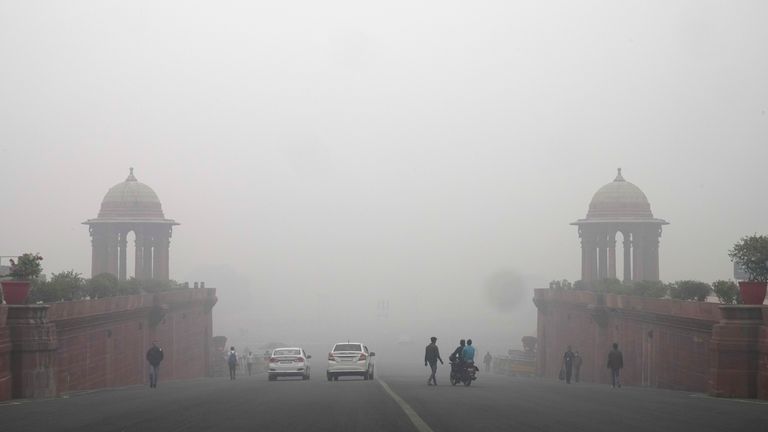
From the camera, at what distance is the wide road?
689 inches

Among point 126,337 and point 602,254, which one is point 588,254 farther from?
point 126,337

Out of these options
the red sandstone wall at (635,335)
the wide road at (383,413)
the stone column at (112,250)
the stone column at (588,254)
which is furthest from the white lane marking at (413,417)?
the stone column at (112,250)

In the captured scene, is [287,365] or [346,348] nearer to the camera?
[346,348]

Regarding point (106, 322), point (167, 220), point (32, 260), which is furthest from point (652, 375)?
point (167, 220)

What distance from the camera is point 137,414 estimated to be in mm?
20312

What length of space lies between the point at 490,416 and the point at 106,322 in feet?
88.7

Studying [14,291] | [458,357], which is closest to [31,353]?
[14,291]

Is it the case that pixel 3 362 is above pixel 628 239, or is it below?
below

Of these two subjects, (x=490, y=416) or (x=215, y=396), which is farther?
(x=215, y=396)

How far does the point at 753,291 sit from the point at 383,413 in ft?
39.5

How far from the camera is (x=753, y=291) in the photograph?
2739 cm

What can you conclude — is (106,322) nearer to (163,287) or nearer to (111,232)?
(163,287)

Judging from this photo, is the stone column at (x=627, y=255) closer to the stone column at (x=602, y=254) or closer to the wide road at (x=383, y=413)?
the stone column at (x=602, y=254)

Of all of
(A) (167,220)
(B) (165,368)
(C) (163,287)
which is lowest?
(B) (165,368)
